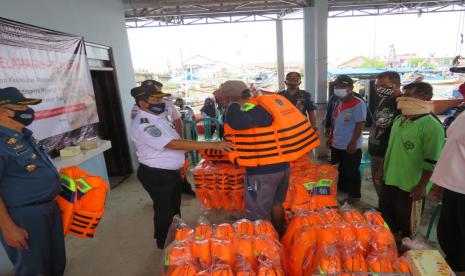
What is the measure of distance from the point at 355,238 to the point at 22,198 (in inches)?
77.1

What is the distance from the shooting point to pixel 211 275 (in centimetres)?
115

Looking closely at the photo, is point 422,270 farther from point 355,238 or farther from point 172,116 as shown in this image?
point 172,116

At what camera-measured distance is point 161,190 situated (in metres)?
2.41

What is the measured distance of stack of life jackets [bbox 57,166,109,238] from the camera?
185 cm

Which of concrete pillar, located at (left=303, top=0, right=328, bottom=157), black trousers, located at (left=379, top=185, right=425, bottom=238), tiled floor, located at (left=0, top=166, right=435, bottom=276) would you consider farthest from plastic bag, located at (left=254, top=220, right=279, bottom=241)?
concrete pillar, located at (left=303, top=0, right=328, bottom=157)

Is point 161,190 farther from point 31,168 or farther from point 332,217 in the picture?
point 332,217

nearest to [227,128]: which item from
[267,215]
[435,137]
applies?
[267,215]

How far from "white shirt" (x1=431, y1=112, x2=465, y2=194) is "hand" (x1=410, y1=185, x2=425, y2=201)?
0.43 metres

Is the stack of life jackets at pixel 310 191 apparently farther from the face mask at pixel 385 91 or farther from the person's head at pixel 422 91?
the person's head at pixel 422 91

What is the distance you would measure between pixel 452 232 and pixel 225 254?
175cm

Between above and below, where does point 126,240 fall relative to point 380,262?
below

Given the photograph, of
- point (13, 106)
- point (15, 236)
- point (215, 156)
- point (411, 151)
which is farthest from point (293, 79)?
point (15, 236)

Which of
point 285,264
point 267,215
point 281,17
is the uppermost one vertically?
point 281,17

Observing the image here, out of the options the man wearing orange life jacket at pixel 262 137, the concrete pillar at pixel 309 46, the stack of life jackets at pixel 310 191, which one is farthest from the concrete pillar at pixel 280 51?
the man wearing orange life jacket at pixel 262 137
